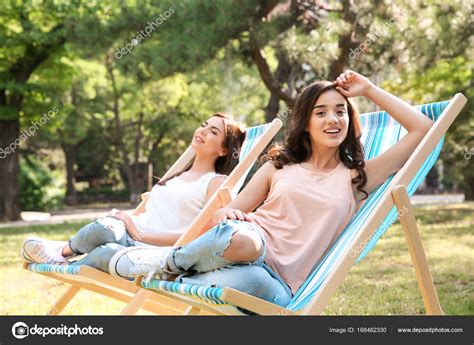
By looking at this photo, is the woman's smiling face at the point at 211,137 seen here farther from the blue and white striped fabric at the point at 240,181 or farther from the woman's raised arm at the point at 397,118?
the woman's raised arm at the point at 397,118

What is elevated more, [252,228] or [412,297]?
[412,297]

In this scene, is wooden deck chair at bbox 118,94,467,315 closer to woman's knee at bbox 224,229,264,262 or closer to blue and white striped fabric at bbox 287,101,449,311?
blue and white striped fabric at bbox 287,101,449,311

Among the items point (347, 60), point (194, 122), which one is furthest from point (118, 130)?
point (347, 60)

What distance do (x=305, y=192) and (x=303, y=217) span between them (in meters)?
0.09

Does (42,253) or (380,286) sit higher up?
(380,286)

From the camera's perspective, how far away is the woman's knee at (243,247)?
2.21 metres

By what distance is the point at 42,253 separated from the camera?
3084mm

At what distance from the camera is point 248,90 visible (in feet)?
73.9

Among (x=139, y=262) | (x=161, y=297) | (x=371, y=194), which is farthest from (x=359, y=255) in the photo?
(x=161, y=297)

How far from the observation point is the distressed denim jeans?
284cm

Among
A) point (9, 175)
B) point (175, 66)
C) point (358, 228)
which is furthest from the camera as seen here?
point (9, 175)

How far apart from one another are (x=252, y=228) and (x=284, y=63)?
9629mm

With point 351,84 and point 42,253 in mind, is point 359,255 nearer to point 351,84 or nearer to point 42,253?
point 351,84

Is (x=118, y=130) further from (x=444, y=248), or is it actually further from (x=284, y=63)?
(x=444, y=248)
